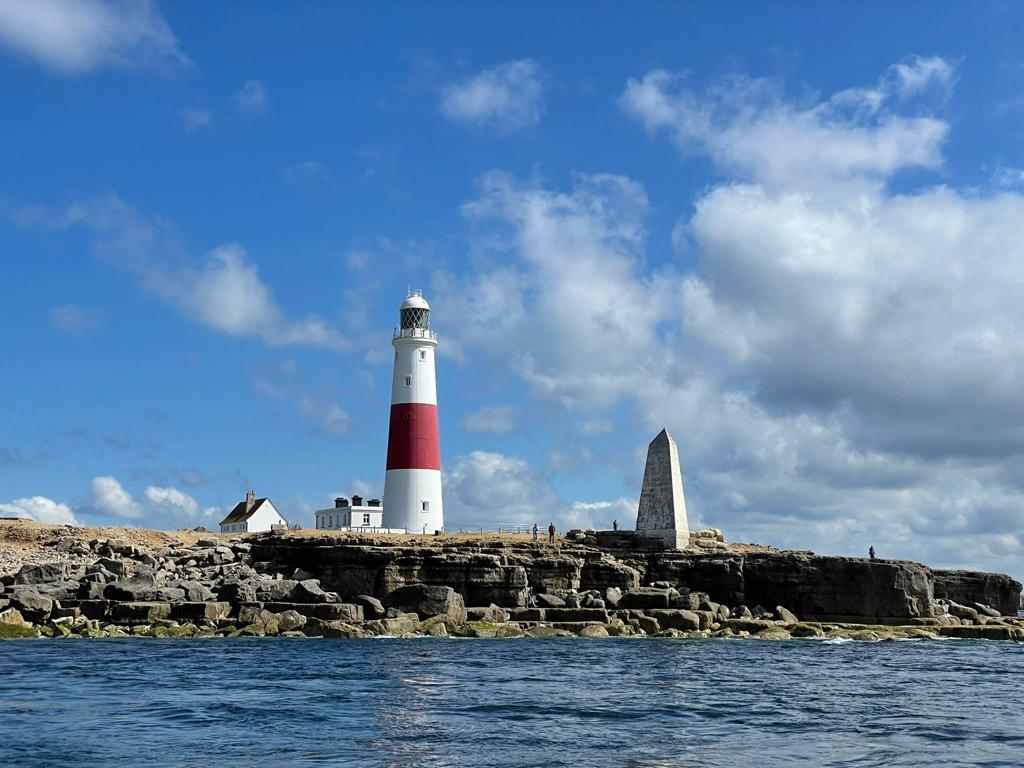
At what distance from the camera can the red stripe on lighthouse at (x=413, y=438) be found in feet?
169

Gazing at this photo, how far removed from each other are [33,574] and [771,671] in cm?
2338

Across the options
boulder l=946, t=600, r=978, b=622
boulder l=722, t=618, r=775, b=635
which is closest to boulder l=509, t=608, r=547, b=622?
boulder l=722, t=618, r=775, b=635

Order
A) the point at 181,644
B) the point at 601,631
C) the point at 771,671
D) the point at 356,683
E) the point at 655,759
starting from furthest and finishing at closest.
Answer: the point at 601,631 → the point at 181,644 → the point at 771,671 → the point at 356,683 → the point at 655,759

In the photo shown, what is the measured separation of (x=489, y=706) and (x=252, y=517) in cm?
4054

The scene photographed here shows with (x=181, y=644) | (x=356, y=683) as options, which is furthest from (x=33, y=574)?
(x=356, y=683)

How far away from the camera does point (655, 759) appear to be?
14922 mm

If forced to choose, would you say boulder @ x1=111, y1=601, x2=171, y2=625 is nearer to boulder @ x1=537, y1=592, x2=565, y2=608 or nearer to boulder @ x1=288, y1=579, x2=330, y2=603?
boulder @ x1=288, y1=579, x2=330, y2=603

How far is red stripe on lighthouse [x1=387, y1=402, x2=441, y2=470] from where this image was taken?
169 ft

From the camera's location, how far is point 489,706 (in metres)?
19.7

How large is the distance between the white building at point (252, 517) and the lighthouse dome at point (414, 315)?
12.7 m

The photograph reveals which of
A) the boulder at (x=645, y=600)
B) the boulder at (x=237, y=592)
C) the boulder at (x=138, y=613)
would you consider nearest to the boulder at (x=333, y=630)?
the boulder at (x=237, y=592)

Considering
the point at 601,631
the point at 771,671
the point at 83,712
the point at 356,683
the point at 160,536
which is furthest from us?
the point at 160,536

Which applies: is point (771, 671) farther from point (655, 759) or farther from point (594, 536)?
point (594, 536)

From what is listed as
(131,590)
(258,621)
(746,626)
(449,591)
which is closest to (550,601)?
(449,591)
